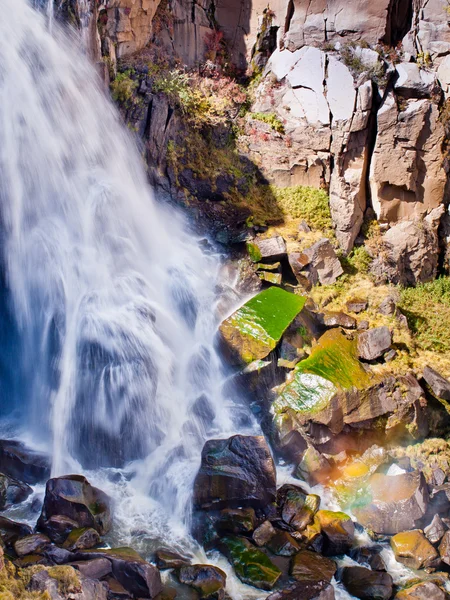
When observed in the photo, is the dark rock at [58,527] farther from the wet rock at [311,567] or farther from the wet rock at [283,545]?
the wet rock at [311,567]

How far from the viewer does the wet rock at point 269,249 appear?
12320 mm

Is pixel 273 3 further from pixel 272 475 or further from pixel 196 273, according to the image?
pixel 272 475

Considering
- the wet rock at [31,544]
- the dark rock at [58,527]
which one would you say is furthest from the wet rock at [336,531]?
the wet rock at [31,544]

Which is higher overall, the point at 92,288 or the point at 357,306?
the point at 92,288

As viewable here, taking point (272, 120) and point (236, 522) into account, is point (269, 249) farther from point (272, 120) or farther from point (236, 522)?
point (236, 522)

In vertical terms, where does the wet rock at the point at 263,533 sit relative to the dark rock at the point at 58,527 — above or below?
below

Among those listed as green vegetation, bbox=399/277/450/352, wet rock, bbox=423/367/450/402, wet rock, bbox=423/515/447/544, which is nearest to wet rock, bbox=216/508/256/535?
wet rock, bbox=423/515/447/544

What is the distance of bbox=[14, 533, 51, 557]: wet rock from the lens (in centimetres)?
709

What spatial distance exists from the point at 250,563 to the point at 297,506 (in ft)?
4.41

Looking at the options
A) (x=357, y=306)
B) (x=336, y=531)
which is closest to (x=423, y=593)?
(x=336, y=531)

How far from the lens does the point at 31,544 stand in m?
7.21

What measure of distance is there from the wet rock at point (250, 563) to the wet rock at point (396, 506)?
2.04 metres

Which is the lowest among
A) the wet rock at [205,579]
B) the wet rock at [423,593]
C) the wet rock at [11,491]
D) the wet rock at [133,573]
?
the wet rock at [423,593]

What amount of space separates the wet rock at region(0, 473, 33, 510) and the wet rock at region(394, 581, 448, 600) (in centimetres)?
596
